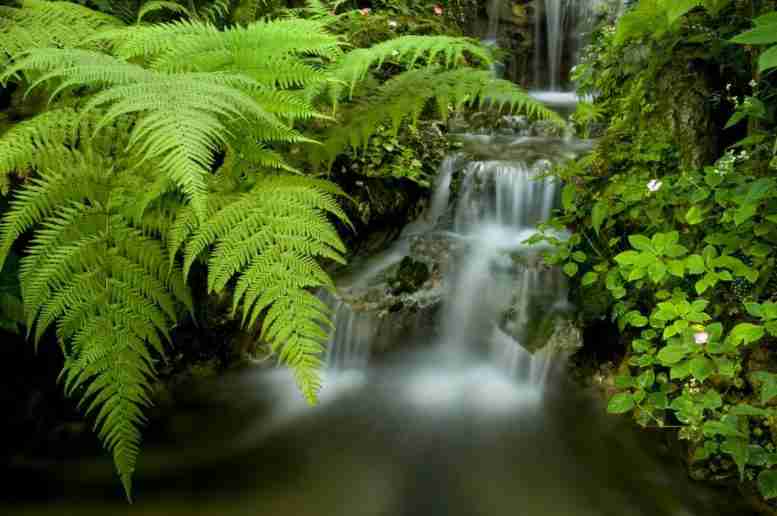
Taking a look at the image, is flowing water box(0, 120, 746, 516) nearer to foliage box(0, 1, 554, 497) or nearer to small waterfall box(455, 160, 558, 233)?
small waterfall box(455, 160, 558, 233)

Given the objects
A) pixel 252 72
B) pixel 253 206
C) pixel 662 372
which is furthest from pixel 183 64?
pixel 662 372

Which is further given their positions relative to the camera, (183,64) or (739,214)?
(739,214)

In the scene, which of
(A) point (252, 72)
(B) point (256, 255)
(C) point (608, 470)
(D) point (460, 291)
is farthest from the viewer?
(D) point (460, 291)

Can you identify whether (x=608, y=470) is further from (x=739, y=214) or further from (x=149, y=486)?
(x=149, y=486)

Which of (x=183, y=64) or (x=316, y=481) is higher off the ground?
(x=183, y=64)

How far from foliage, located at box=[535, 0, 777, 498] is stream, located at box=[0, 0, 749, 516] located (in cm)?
30

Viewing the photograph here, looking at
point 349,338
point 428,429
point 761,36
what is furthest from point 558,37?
point 761,36

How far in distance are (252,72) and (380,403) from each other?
1864 millimetres

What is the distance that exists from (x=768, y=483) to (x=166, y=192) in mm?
2094

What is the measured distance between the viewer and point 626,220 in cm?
252

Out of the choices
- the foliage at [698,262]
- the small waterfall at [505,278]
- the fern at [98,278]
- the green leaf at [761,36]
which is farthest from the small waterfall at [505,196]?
the fern at [98,278]

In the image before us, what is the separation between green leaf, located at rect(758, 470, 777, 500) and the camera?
1.70 metres

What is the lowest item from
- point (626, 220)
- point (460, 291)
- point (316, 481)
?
point (316, 481)

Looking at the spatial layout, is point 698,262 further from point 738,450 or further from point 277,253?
point 277,253
